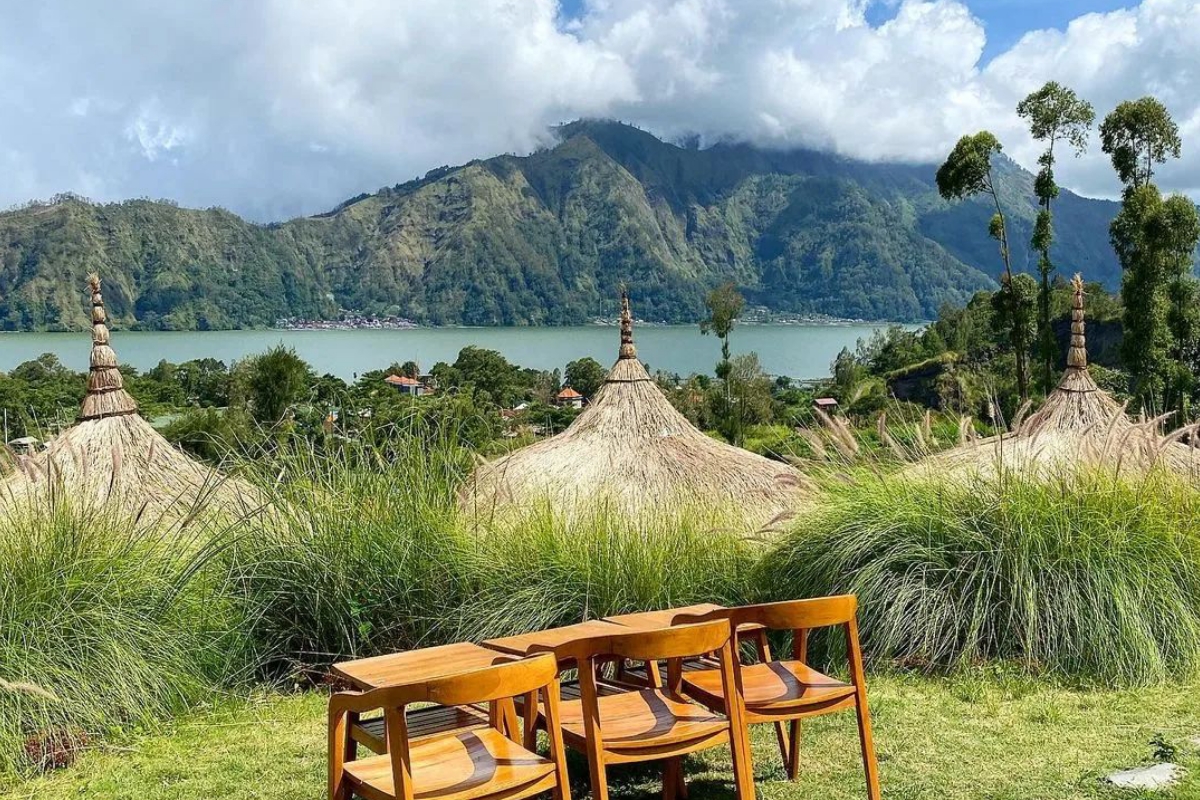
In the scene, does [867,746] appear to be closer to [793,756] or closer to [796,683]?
[796,683]

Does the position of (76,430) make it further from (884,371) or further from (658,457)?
(884,371)

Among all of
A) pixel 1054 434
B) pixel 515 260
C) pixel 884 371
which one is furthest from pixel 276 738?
pixel 515 260

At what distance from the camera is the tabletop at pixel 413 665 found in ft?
12.1

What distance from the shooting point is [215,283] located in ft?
506

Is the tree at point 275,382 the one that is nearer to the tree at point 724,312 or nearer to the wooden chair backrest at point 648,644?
the wooden chair backrest at point 648,644

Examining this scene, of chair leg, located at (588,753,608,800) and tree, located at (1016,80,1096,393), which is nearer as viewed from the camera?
chair leg, located at (588,753,608,800)

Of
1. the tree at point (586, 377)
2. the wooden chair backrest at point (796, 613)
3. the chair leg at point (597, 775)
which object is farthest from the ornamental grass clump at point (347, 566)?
the tree at point (586, 377)

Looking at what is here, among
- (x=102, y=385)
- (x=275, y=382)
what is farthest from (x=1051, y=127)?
(x=102, y=385)

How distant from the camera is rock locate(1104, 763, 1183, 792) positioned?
3977 mm

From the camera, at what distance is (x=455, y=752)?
3.24 metres

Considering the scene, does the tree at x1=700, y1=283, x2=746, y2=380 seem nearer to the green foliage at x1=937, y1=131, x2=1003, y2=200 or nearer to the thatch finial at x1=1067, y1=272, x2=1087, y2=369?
the green foliage at x1=937, y1=131, x2=1003, y2=200

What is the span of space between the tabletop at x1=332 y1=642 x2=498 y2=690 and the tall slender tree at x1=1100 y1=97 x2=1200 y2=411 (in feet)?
66.6

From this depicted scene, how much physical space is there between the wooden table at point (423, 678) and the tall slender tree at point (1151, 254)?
20.4 m

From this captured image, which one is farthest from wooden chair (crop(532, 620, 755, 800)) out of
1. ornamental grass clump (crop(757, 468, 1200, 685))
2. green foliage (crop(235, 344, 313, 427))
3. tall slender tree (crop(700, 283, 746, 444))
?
tall slender tree (crop(700, 283, 746, 444))
